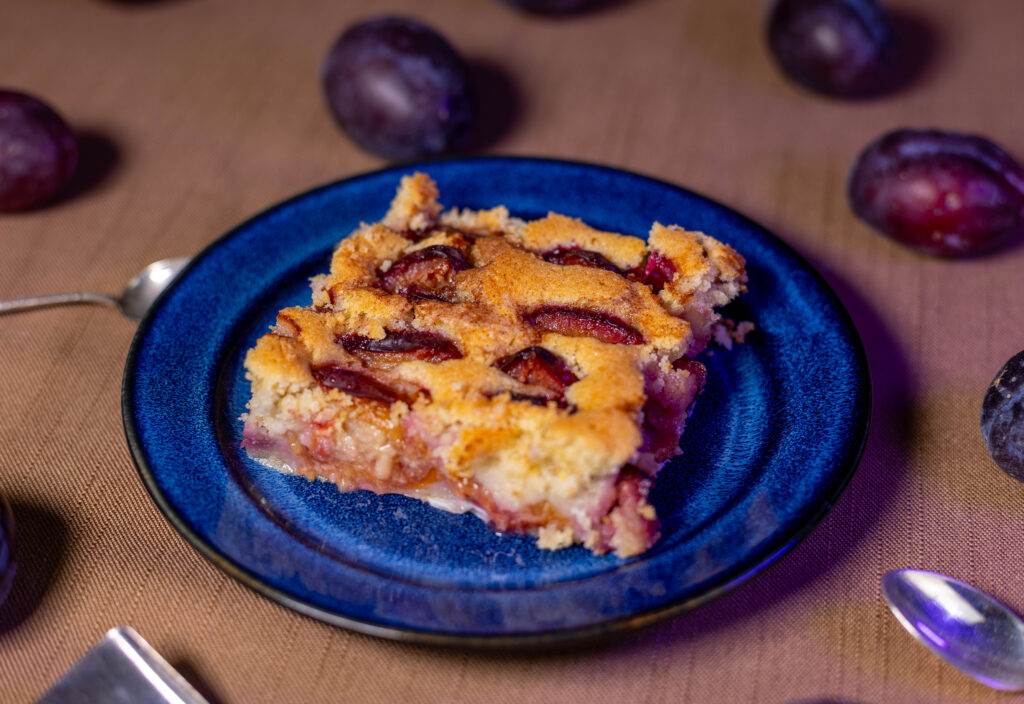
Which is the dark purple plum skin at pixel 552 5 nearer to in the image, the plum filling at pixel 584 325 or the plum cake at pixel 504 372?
the plum cake at pixel 504 372

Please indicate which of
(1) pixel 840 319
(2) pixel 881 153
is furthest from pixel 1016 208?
(1) pixel 840 319

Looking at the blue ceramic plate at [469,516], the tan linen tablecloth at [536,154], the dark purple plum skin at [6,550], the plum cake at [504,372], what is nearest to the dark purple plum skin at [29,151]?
the tan linen tablecloth at [536,154]

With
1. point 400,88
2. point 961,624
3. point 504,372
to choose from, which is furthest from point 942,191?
point 400,88

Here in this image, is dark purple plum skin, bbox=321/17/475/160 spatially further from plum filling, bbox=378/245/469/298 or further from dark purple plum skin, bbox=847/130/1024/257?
dark purple plum skin, bbox=847/130/1024/257

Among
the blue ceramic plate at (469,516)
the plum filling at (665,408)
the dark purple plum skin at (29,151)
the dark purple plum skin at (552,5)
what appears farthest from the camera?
the dark purple plum skin at (552,5)

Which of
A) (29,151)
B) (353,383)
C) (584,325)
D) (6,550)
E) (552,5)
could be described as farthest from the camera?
(552,5)

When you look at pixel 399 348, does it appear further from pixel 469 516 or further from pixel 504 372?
pixel 469 516

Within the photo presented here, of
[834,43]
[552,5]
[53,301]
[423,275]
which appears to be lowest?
[53,301]

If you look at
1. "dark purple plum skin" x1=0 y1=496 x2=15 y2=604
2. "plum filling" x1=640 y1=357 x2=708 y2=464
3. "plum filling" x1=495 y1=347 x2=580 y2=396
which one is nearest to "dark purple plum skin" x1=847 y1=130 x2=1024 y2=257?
"plum filling" x1=640 y1=357 x2=708 y2=464
